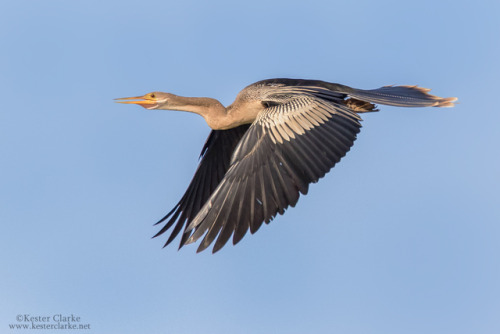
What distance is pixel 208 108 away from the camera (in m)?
12.8

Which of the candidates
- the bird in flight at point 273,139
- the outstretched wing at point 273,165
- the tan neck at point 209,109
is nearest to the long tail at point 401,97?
the bird in flight at point 273,139

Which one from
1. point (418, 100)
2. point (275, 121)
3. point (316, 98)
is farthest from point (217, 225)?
point (418, 100)

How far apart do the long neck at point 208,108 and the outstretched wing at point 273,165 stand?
1473mm

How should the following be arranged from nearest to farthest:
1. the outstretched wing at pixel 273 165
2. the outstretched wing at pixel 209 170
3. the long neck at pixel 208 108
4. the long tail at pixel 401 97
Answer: the outstretched wing at pixel 273 165 → the long tail at pixel 401 97 → the long neck at pixel 208 108 → the outstretched wing at pixel 209 170

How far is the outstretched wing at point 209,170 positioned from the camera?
1377 cm

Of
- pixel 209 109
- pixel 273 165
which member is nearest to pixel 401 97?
pixel 209 109

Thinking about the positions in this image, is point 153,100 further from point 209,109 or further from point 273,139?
point 273,139

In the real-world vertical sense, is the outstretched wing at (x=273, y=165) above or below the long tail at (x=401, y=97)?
below

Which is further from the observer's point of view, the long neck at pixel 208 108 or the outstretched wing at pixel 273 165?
the long neck at pixel 208 108

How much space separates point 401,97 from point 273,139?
2956mm

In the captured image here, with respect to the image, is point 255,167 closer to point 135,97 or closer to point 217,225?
point 217,225

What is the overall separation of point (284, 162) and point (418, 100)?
3.26 metres

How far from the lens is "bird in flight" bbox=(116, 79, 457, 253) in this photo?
10.4 m

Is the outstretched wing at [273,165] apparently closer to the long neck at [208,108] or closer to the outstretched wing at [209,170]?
the long neck at [208,108]
